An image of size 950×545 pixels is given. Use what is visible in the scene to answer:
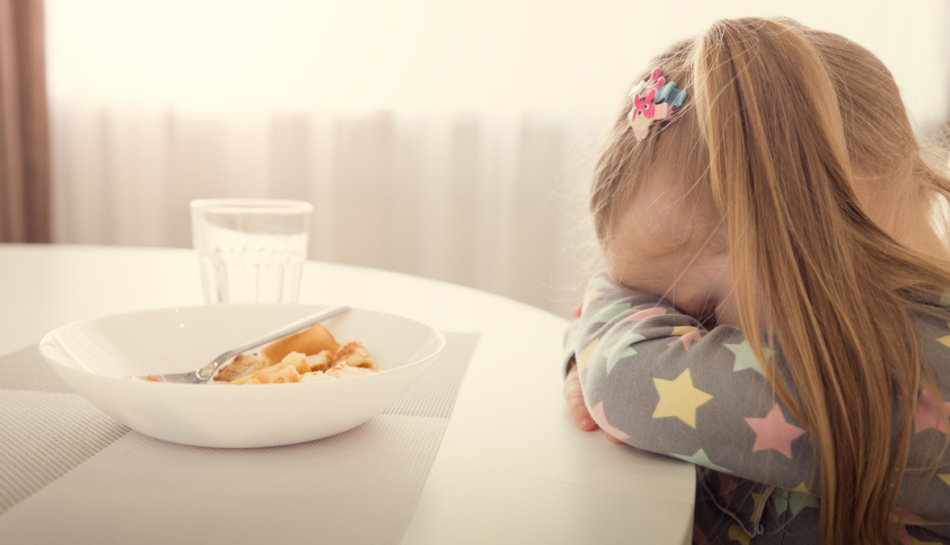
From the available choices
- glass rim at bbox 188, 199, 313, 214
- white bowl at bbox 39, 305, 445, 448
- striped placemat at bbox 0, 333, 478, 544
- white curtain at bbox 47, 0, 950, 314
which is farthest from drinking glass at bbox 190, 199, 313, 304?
white curtain at bbox 47, 0, 950, 314

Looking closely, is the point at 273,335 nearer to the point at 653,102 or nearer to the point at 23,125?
the point at 653,102

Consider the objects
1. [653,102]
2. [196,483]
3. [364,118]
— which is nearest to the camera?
[196,483]

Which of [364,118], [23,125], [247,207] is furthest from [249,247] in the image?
[23,125]

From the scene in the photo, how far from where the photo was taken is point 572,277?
6.61 ft

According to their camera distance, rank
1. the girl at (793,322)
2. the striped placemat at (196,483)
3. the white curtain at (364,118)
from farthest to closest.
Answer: the white curtain at (364,118) < the girl at (793,322) < the striped placemat at (196,483)

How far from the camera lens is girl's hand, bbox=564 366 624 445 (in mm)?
482

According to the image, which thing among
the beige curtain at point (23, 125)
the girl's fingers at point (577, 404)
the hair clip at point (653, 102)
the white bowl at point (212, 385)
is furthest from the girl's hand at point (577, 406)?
the beige curtain at point (23, 125)

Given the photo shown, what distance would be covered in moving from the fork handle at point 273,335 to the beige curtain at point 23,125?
2133 mm

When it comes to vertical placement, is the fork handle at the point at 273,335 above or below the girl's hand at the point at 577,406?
above

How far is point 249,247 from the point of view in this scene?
0.67 m

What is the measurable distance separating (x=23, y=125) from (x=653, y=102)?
234 cm

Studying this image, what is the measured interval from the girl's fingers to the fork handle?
0.20m

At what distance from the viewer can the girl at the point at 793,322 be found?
46 centimetres

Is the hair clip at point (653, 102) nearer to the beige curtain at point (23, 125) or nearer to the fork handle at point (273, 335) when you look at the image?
the fork handle at point (273, 335)
